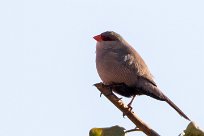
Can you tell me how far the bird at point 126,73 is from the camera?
575cm

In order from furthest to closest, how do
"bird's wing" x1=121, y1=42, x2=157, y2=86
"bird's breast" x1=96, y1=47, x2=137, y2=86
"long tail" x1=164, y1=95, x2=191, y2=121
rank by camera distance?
"bird's wing" x1=121, y1=42, x2=157, y2=86, "bird's breast" x1=96, y1=47, x2=137, y2=86, "long tail" x1=164, y1=95, x2=191, y2=121

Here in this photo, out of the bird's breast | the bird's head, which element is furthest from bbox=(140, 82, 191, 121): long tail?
the bird's head

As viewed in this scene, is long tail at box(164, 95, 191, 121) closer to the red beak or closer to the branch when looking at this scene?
the branch

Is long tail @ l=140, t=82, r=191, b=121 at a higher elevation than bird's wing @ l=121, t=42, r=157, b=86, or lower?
lower

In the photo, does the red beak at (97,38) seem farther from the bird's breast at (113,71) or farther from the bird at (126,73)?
the bird's breast at (113,71)

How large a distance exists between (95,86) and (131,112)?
1.34 meters

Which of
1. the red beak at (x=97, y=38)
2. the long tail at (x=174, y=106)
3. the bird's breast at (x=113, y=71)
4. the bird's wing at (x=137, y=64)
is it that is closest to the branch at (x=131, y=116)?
the long tail at (x=174, y=106)

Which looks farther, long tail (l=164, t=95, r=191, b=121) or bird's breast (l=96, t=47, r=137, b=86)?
bird's breast (l=96, t=47, r=137, b=86)

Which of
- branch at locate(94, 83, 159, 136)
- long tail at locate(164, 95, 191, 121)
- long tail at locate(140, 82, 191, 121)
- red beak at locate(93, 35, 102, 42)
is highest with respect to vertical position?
red beak at locate(93, 35, 102, 42)

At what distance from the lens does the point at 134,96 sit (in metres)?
5.89

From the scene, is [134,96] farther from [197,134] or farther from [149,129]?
[197,134]

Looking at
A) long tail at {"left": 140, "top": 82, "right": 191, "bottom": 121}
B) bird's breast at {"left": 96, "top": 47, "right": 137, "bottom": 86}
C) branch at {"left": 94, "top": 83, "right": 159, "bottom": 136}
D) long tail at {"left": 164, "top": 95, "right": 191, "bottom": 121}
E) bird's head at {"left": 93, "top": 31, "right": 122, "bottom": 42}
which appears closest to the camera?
branch at {"left": 94, "top": 83, "right": 159, "bottom": 136}

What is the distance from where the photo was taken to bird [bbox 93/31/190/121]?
5.75 m

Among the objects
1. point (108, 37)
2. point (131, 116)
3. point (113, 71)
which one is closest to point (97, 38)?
point (108, 37)
